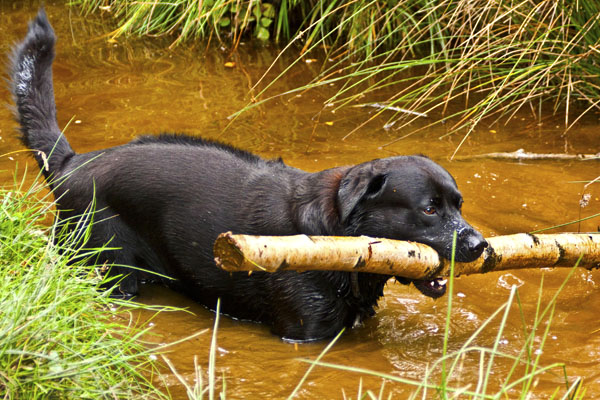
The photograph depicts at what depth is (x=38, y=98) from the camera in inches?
179

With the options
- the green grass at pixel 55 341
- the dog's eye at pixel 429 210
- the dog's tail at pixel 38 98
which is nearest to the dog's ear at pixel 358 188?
the dog's eye at pixel 429 210

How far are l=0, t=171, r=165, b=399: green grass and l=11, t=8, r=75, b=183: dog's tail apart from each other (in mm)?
1152

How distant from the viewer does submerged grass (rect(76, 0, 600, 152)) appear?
19.0 ft

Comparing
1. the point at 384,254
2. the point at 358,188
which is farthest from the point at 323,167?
the point at 384,254

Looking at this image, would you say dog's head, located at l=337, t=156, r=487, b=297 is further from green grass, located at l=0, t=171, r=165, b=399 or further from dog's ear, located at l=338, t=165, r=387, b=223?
green grass, located at l=0, t=171, r=165, b=399

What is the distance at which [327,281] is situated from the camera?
12.8 ft

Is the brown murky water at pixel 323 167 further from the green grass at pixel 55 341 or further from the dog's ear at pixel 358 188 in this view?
the dog's ear at pixel 358 188

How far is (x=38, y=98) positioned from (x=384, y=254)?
235cm

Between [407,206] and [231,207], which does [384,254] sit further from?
[231,207]

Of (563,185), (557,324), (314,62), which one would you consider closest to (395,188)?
(557,324)

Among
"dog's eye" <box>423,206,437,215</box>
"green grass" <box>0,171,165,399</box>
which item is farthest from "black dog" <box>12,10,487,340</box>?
"green grass" <box>0,171,165,399</box>

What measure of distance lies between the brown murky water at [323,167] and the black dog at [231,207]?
0.63 ft

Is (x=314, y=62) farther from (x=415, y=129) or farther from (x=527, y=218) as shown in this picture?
(x=527, y=218)

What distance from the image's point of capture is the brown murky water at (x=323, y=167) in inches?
142
